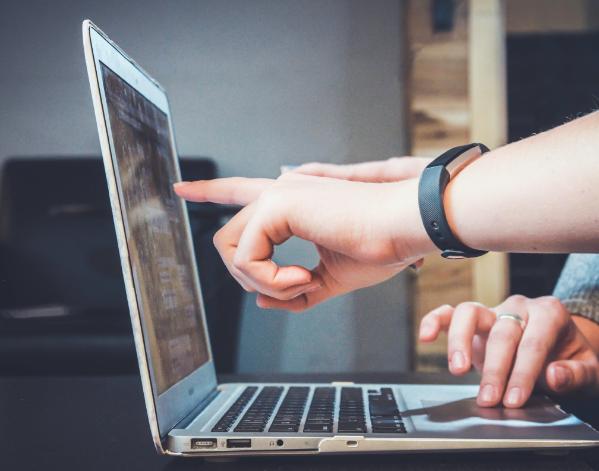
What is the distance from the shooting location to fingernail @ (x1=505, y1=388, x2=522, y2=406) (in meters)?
0.68

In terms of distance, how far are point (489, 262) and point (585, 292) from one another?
759mm

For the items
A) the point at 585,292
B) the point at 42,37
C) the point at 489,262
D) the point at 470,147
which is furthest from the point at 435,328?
the point at 42,37

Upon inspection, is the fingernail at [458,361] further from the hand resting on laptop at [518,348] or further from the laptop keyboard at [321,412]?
the laptop keyboard at [321,412]

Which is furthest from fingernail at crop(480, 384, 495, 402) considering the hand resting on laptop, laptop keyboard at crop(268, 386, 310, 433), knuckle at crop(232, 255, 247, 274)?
knuckle at crop(232, 255, 247, 274)

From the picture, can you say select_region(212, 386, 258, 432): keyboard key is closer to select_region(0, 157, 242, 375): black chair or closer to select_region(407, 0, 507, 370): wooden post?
select_region(0, 157, 242, 375): black chair

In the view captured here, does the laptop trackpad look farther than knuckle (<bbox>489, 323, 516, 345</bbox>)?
No

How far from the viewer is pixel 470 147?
0.62 m

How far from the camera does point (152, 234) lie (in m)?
0.71

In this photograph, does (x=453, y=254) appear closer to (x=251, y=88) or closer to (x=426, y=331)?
(x=426, y=331)

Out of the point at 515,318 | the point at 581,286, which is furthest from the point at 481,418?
the point at 581,286

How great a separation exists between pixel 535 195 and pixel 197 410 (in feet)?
1.48

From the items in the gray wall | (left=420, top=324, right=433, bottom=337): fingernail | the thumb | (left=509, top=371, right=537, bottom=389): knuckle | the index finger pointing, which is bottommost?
the thumb

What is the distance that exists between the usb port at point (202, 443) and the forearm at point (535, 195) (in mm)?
298

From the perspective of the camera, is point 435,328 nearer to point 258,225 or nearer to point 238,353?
point 258,225
